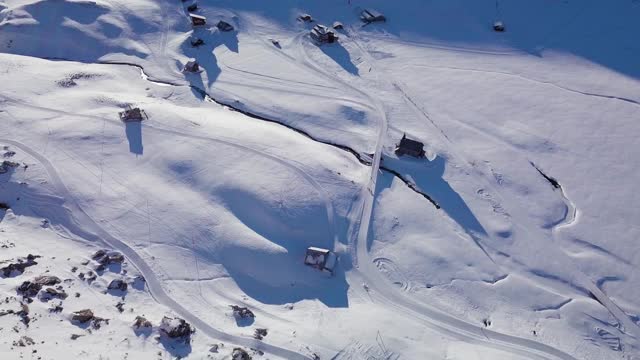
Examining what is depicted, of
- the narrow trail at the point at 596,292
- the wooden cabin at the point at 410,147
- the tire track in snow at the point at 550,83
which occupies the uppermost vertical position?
the tire track in snow at the point at 550,83

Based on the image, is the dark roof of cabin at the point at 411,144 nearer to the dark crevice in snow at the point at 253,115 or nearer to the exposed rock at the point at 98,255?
the dark crevice in snow at the point at 253,115

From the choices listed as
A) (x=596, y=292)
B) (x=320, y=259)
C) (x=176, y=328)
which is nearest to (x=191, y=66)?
(x=320, y=259)

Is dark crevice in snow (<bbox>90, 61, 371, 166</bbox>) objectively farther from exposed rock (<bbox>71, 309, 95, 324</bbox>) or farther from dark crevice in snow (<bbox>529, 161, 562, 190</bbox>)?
exposed rock (<bbox>71, 309, 95, 324</bbox>)

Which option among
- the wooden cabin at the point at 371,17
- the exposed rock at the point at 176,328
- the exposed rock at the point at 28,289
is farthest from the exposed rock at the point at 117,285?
the wooden cabin at the point at 371,17

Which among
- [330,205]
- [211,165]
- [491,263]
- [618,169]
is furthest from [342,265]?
[618,169]

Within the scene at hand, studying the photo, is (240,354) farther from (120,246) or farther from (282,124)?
(282,124)

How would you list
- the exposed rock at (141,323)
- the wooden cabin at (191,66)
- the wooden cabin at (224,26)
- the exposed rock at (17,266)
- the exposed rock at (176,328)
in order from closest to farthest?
the exposed rock at (176,328)
the exposed rock at (141,323)
the exposed rock at (17,266)
the wooden cabin at (191,66)
the wooden cabin at (224,26)
